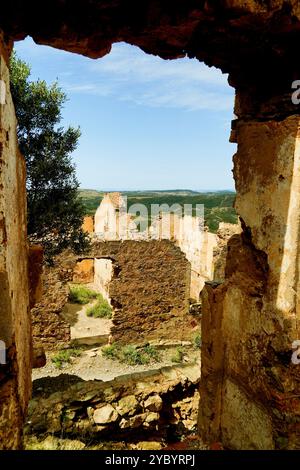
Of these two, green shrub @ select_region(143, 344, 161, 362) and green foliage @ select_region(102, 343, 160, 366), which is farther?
green shrub @ select_region(143, 344, 161, 362)

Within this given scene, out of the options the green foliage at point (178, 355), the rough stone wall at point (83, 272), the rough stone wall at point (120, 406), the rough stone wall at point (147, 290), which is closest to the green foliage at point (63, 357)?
the rough stone wall at point (147, 290)

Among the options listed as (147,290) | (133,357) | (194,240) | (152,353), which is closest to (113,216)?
(194,240)

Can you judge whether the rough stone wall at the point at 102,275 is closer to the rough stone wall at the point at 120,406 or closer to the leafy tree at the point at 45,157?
the leafy tree at the point at 45,157

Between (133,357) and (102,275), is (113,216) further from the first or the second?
(133,357)

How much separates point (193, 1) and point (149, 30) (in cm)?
33

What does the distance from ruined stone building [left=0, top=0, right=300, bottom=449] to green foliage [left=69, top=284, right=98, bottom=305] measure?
45.3 ft

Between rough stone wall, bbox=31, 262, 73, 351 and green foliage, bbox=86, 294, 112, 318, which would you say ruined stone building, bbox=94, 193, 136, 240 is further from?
rough stone wall, bbox=31, 262, 73, 351

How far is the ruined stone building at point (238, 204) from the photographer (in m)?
2.14

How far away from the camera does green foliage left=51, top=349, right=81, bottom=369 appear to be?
1045 cm

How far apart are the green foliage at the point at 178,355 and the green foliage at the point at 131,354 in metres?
0.53

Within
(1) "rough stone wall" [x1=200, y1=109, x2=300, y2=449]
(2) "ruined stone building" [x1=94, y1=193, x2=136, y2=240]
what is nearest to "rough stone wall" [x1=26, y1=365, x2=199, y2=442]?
(1) "rough stone wall" [x1=200, y1=109, x2=300, y2=449]

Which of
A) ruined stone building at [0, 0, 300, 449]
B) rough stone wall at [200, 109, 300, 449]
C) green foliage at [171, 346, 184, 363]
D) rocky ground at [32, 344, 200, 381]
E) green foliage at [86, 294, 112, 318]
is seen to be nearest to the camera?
ruined stone building at [0, 0, 300, 449]
